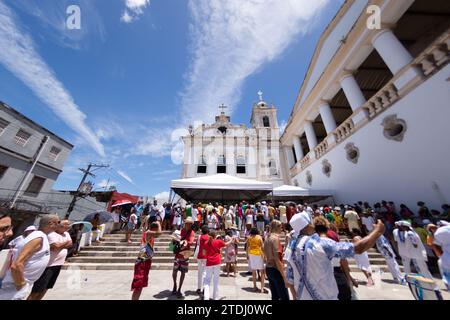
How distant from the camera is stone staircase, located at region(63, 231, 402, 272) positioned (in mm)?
6266

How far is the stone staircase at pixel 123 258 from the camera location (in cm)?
627

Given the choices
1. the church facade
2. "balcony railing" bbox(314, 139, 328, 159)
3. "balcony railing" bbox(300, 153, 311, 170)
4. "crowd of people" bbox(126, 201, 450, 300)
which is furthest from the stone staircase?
the church facade

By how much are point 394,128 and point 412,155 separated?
5.06ft

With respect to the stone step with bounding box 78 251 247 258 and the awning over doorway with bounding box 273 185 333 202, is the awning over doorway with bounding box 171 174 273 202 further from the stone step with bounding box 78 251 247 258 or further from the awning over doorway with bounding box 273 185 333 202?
the stone step with bounding box 78 251 247 258

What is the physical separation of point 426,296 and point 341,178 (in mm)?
9950

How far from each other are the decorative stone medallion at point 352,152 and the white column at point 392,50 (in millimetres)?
3862

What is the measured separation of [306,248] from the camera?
77.4 inches

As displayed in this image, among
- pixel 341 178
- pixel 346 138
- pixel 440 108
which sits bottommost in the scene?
pixel 341 178

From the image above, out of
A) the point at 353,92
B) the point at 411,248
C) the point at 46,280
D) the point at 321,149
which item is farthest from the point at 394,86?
the point at 46,280

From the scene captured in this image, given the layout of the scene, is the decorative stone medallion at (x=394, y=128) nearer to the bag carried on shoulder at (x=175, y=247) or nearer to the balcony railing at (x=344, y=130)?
the balcony railing at (x=344, y=130)

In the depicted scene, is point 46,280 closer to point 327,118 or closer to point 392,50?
point 392,50
